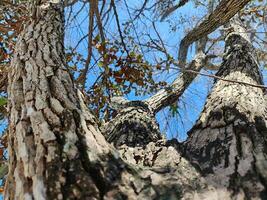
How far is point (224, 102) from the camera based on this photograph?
204cm

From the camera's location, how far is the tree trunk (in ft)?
3.57

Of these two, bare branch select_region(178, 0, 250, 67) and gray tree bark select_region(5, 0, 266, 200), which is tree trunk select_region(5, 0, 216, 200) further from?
bare branch select_region(178, 0, 250, 67)

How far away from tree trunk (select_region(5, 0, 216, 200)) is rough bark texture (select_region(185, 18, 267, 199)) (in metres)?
0.10

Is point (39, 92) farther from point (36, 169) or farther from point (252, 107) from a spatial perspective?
point (252, 107)

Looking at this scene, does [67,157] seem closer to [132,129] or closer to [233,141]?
[233,141]

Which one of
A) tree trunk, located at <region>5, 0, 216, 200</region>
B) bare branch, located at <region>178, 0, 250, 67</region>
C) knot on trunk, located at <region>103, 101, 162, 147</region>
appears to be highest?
bare branch, located at <region>178, 0, 250, 67</region>

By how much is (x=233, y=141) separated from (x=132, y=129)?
1119 mm

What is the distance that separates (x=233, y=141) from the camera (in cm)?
153

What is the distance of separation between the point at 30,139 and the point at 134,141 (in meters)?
1.14

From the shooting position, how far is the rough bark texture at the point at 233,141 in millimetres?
1215

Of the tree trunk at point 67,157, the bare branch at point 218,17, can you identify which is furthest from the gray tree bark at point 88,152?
the bare branch at point 218,17

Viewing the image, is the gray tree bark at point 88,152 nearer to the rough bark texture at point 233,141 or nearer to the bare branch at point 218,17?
the rough bark texture at point 233,141

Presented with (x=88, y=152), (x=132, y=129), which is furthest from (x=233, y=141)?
(x=132, y=129)

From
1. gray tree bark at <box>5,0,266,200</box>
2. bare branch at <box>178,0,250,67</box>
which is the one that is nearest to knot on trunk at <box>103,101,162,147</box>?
gray tree bark at <box>5,0,266,200</box>
